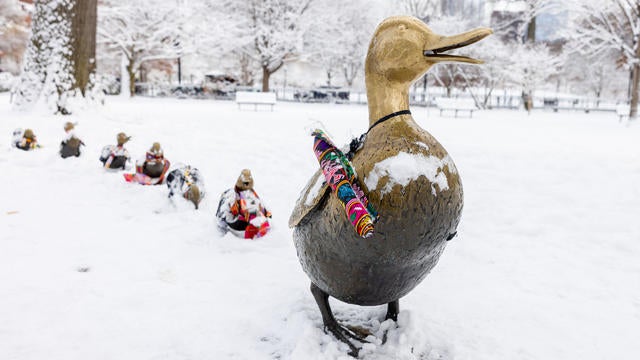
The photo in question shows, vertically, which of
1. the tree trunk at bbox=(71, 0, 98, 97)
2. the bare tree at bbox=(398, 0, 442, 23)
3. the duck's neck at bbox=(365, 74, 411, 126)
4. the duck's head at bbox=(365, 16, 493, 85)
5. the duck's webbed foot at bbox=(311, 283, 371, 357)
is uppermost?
the bare tree at bbox=(398, 0, 442, 23)

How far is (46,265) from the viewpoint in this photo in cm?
349

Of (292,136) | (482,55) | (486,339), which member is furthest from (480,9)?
(486,339)

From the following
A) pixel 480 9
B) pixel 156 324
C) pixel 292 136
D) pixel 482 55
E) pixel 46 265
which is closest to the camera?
pixel 156 324

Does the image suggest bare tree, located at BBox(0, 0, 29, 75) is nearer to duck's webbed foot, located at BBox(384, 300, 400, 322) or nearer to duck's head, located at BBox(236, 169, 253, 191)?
duck's head, located at BBox(236, 169, 253, 191)

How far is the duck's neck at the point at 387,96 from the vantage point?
7.75 feet

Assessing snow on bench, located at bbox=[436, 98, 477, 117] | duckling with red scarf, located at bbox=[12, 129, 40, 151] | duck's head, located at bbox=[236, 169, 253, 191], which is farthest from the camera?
snow on bench, located at bbox=[436, 98, 477, 117]

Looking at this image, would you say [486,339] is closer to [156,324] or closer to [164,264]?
[156,324]

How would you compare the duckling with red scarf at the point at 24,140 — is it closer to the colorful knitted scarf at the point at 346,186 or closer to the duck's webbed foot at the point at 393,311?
the colorful knitted scarf at the point at 346,186

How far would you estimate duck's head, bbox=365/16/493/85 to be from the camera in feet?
7.27

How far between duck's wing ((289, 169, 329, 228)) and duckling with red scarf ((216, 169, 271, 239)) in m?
1.81

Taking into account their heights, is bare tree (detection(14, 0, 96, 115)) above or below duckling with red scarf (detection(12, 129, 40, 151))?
above

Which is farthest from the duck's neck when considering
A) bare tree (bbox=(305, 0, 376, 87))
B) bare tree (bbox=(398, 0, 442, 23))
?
bare tree (bbox=(398, 0, 442, 23))

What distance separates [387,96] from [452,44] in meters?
0.44

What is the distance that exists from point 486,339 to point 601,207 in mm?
3528
